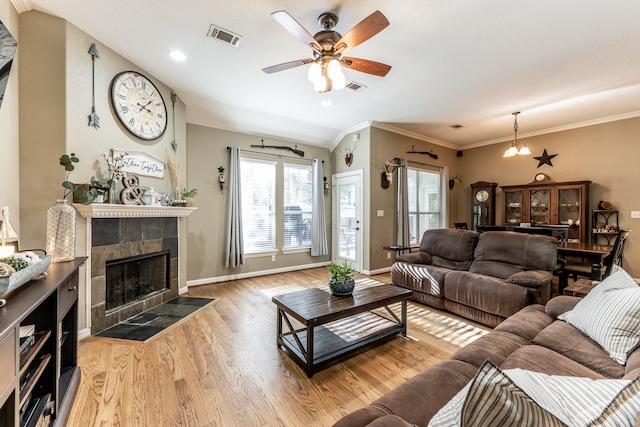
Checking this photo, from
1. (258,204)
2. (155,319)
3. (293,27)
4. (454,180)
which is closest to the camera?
(293,27)

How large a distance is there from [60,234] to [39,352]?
31.0 inches

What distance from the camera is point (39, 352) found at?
4.69 feet

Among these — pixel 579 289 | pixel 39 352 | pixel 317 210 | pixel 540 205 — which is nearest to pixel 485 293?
pixel 579 289

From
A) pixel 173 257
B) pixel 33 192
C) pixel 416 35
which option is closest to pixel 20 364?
pixel 33 192

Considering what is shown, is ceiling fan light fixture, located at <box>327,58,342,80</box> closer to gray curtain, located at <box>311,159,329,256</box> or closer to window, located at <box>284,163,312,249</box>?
window, located at <box>284,163,312,249</box>

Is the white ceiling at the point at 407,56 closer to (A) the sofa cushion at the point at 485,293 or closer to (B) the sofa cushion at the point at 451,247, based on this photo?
(B) the sofa cushion at the point at 451,247

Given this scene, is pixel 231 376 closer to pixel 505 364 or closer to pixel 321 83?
pixel 505 364

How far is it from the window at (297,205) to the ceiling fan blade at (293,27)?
320 cm

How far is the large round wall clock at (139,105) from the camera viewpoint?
2904 mm

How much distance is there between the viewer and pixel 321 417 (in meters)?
1.61

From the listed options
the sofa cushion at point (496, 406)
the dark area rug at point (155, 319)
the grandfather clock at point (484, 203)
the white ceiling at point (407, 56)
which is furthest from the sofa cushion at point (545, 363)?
the grandfather clock at point (484, 203)

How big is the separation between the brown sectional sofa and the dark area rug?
2439 millimetres

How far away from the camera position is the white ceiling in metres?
2.17

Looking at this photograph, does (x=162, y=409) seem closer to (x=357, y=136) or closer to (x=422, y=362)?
(x=422, y=362)
